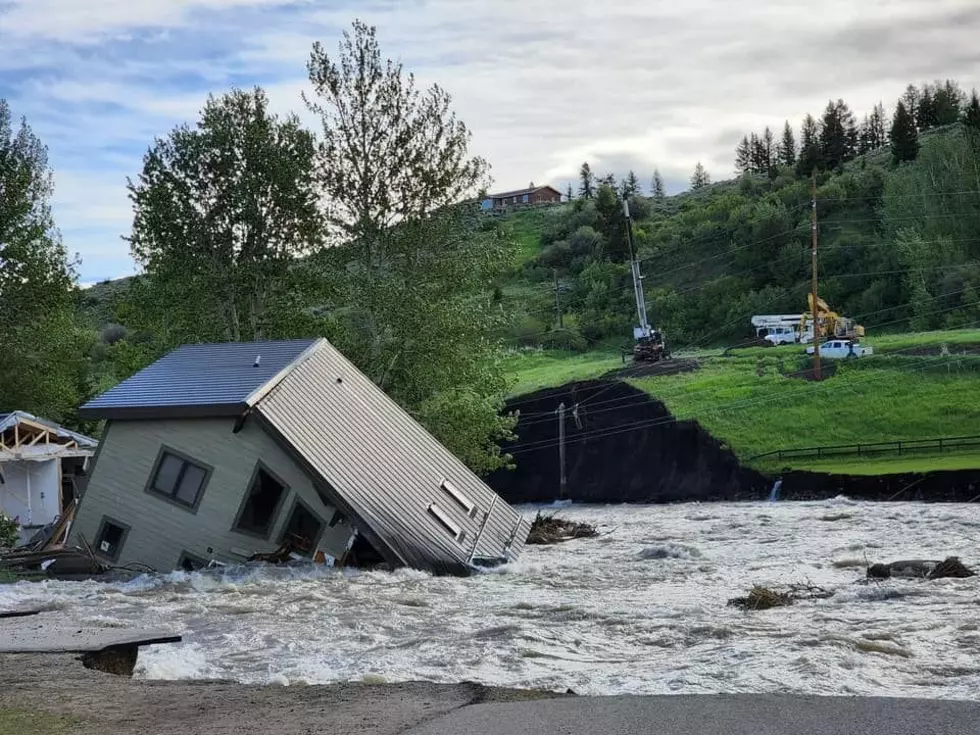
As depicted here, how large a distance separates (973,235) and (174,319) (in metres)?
66.2

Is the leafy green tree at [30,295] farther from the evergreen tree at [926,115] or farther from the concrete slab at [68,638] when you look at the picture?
the evergreen tree at [926,115]

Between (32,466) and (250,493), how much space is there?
60.7 feet

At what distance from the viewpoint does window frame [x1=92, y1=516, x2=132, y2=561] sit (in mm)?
25438

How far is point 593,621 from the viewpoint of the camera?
1853cm

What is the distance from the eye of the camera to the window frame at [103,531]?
2544cm

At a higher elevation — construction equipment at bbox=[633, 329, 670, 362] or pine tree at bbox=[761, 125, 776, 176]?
pine tree at bbox=[761, 125, 776, 176]

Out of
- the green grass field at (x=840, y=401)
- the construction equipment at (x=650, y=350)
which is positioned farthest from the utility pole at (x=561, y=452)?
the construction equipment at (x=650, y=350)

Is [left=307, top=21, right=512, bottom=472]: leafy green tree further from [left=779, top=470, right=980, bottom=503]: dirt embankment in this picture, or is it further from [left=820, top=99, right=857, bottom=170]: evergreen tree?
[left=820, top=99, right=857, bottom=170]: evergreen tree

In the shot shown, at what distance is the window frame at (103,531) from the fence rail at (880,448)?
107 ft

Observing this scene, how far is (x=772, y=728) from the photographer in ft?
31.9

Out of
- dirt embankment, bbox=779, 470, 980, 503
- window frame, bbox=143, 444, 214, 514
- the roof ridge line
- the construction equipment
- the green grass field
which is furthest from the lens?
the construction equipment

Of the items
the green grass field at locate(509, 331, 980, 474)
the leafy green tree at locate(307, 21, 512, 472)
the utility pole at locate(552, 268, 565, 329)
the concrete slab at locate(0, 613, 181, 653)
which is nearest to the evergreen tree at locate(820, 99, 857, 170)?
the utility pole at locate(552, 268, 565, 329)

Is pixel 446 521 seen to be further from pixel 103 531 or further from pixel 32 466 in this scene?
pixel 32 466

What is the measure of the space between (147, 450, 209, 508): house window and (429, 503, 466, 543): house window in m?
5.08
